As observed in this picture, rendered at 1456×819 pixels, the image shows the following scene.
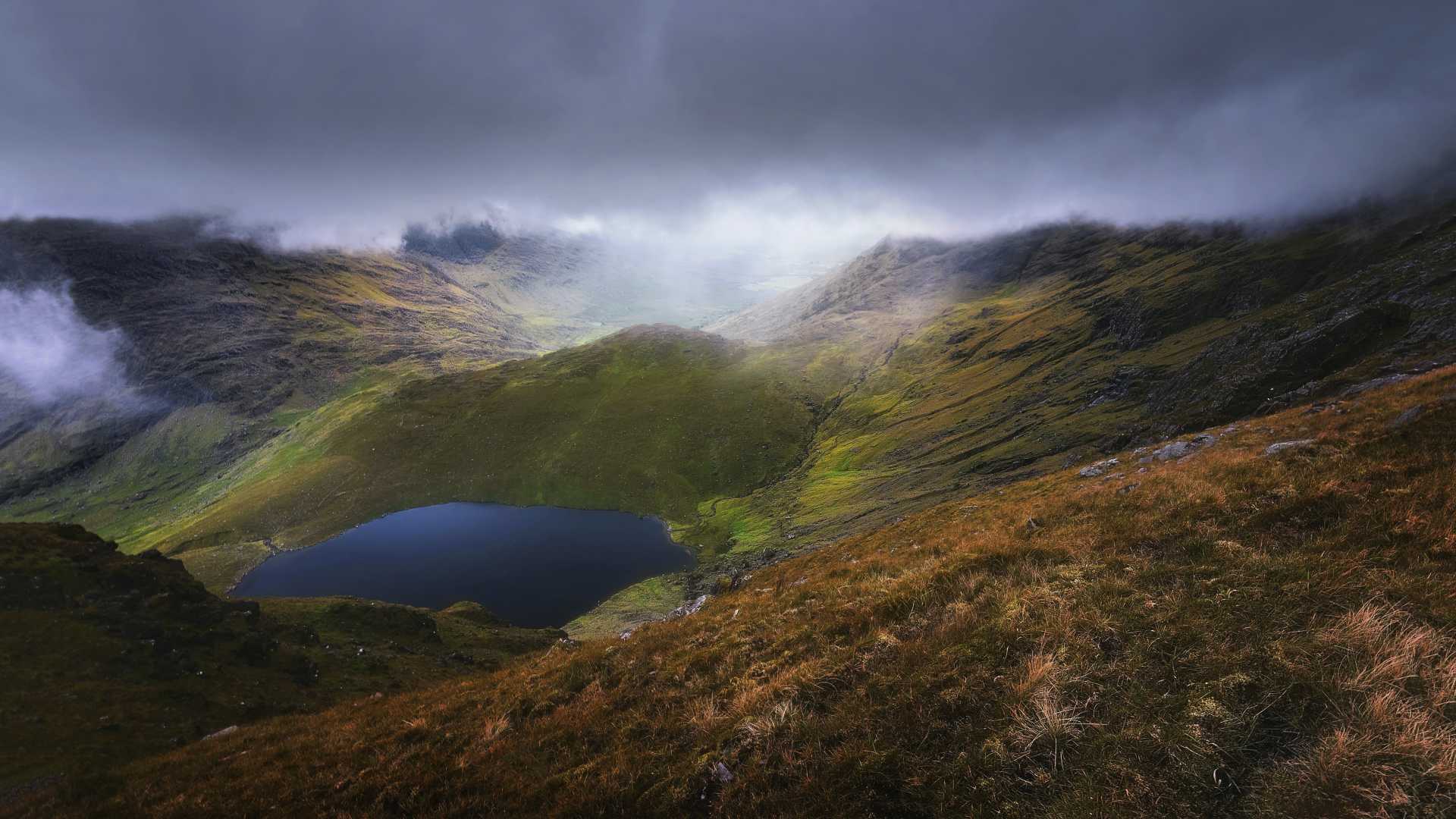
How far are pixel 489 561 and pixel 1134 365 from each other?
136831 millimetres

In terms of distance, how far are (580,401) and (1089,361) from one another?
14613 centimetres

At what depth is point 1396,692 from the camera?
5406mm

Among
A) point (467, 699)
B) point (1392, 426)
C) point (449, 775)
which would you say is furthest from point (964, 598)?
point (1392, 426)

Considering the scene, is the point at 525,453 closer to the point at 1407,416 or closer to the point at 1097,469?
the point at 1097,469

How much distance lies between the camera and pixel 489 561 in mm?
107500

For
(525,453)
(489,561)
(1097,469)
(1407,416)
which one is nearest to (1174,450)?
(1097,469)

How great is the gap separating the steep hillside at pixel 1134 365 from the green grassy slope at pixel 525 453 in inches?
663

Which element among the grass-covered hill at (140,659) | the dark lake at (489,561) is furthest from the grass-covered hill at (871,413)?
the grass-covered hill at (140,659)

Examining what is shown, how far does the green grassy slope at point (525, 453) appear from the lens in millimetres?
133500

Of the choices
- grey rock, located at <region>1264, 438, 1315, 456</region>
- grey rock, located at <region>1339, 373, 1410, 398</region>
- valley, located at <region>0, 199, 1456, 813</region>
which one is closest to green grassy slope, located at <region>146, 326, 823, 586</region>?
valley, located at <region>0, 199, 1456, 813</region>

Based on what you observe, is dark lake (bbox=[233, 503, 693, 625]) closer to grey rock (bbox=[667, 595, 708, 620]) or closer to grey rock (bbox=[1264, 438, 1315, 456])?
grey rock (bbox=[667, 595, 708, 620])

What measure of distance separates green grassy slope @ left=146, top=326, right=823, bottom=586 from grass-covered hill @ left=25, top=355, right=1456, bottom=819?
11457 centimetres

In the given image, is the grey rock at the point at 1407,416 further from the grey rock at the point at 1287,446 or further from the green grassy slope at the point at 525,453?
the green grassy slope at the point at 525,453

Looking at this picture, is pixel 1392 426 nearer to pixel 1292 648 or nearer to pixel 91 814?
pixel 1292 648
